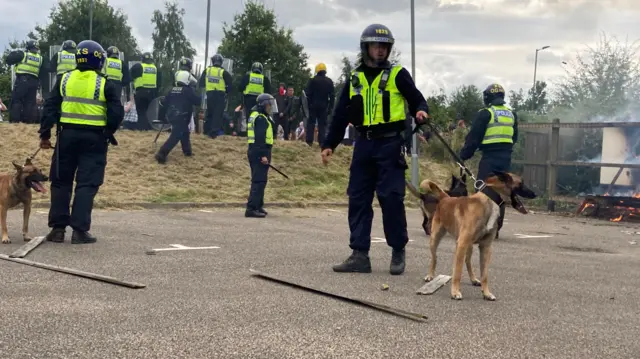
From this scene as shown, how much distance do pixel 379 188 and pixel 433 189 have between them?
1.61 ft

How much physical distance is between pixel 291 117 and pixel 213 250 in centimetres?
1400

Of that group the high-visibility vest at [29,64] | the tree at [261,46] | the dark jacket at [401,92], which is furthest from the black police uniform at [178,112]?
the tree at [261,46]

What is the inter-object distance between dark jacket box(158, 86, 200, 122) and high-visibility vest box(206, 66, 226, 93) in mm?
1217

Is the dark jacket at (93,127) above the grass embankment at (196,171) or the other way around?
above

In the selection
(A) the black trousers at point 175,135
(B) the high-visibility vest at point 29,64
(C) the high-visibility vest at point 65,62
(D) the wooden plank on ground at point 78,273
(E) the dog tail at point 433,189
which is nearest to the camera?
(D) the wooden plank on ground at point 78,273

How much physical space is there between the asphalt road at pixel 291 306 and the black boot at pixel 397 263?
111 mm

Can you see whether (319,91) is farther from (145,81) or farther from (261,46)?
(261,46)

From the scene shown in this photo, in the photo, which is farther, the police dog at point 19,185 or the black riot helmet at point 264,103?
the black riot helmet at point 264,103

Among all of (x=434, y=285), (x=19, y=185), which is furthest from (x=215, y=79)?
(x=434, y=285)

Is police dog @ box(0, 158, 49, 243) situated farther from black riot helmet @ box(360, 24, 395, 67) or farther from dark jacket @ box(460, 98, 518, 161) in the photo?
dark jacket @ box(460, 98, 518, 161)

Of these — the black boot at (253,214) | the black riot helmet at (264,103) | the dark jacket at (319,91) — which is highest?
the dark jacket at (319,91)

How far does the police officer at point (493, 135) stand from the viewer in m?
10.5

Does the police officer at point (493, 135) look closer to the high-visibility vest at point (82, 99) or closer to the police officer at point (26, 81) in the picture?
the high-visibility vest at point (82, 99)

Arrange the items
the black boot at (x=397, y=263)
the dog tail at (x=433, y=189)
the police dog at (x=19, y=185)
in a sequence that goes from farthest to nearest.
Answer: the police dog at (x=19, y=185) → the black boot at (x=397, y=263) → the dog tail at (x=433, y=189)
